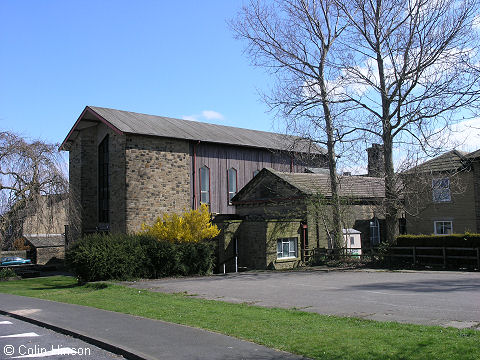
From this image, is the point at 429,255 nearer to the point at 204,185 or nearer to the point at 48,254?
the point at 204,185

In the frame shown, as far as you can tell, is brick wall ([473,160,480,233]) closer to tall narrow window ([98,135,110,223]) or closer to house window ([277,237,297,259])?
house window ([277,237,297,259])

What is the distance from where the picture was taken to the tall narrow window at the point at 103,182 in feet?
109

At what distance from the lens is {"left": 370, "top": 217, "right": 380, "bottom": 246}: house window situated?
31750 mm

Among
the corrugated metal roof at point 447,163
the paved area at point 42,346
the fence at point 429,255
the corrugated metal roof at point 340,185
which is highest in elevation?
the corrugated metal roof at point 447,163

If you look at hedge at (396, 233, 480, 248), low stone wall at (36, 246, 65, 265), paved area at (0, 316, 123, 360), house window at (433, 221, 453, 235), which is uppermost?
house window at (433, 221, 453, 235)

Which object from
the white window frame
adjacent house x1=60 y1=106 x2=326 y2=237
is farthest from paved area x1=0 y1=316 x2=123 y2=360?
the white window frame

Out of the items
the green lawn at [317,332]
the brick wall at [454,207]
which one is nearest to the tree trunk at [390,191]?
the brick wall at [454,207]

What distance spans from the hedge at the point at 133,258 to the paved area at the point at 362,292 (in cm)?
130

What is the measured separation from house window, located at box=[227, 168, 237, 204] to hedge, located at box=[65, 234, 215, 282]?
37.4 feet

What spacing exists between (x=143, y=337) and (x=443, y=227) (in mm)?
26204

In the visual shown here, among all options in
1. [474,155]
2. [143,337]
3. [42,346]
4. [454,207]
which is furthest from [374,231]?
[42,346]

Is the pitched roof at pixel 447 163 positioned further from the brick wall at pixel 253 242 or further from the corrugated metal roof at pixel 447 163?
the brick wall at pixel 253 242

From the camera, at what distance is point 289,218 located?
2869 cm

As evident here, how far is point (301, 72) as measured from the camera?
2673 centimetres
